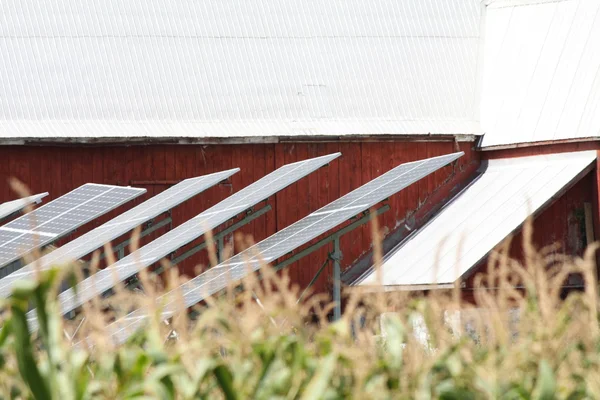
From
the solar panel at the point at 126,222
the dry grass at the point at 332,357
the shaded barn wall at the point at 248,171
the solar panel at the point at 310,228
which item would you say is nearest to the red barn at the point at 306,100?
the shaded barn wall at the point at 248,171

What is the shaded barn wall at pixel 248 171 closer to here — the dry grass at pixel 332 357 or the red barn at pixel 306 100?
the red barn at pixel 306 100

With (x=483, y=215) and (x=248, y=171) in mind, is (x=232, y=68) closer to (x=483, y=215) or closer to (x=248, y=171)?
(x=248, y=171)

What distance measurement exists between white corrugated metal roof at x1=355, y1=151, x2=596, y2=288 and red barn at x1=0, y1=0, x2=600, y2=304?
7 cm

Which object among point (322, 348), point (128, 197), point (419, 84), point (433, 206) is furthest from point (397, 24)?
point (322, 348)

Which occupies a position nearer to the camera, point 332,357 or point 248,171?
point 332,357

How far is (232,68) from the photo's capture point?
21094mm

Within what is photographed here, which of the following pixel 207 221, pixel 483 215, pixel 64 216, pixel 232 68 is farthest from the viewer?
pixel 232 68

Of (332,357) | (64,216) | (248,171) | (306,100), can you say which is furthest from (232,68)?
(332,357)

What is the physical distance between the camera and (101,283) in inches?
463

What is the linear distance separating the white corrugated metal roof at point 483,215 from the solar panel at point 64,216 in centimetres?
363

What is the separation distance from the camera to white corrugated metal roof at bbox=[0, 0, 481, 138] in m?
20.1

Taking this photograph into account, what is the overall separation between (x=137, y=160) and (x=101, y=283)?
8103 mm

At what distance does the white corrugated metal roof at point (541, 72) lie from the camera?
1836cm

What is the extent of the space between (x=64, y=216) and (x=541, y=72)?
28.4 ft
